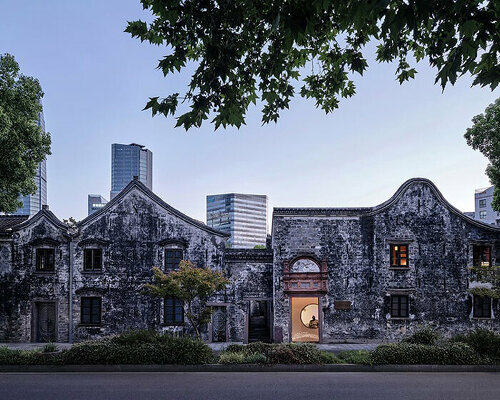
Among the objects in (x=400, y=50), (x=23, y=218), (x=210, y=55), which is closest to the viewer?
(x=210, y=55)

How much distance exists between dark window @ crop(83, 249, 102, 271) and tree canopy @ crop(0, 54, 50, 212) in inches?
Result: 186

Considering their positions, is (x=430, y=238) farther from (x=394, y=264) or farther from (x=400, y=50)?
(x=400, y=50)

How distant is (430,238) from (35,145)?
21.1 metres

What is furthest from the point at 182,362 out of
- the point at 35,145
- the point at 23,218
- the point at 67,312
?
the point at 23,218

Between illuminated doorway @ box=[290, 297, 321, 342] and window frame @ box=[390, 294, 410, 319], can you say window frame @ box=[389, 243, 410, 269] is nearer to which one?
window frame @ box=[390, 294, 410, 319]

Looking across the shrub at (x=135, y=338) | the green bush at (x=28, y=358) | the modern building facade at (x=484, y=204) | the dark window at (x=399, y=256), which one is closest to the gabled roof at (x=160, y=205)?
the shrub at (x=135, y=338)

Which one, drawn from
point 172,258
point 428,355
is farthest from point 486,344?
point 172,258

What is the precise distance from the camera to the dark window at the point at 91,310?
21781 millimetres

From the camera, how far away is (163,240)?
22031 mm

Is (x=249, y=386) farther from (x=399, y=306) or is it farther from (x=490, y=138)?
(x=490, y=138)

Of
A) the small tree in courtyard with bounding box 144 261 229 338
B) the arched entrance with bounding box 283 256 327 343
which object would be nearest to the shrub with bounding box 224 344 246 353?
the small tree in courtyard with bounding box 144 261 229 338

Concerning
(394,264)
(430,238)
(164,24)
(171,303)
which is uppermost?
(164,24)

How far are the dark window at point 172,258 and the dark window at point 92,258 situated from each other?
3.65 metres

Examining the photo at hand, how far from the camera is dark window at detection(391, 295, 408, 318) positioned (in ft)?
70.7
